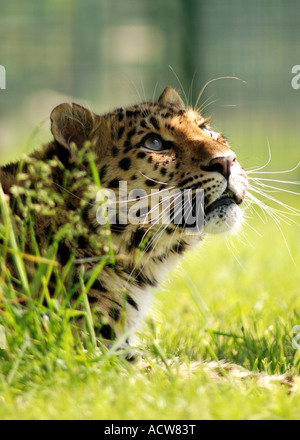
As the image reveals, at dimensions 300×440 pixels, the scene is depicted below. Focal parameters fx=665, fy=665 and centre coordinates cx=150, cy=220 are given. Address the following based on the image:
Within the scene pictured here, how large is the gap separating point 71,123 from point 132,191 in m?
0.56

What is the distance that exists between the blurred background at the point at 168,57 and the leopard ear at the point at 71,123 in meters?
6.82

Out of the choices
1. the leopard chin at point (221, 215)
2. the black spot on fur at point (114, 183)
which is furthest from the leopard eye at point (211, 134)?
the black spot on fur at point (114, 183)

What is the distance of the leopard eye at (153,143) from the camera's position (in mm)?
3869

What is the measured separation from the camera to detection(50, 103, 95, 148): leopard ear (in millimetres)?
3748

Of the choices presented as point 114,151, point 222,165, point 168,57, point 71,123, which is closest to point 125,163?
point 114,151

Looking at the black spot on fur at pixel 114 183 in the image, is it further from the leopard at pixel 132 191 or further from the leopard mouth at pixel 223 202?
the leopard mouth at pixel 223 202

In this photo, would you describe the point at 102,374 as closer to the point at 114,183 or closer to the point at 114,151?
the point at 114,183

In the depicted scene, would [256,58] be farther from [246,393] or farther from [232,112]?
[246,393]

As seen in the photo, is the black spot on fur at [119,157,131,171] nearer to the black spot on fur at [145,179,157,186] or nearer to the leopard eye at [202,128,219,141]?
the black spot on fur at [145,179,157,186]

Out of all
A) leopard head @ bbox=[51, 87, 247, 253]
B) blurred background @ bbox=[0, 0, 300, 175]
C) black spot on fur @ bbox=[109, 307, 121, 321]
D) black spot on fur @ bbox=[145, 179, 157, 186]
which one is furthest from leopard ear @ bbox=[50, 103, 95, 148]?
blurred background @ bbox=[0, 0, 300, 175]

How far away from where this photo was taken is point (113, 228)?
3723 millimetres

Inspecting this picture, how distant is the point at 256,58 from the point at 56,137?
9082 mm

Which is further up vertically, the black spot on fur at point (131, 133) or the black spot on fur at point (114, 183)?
the black spot on fur at point (131, 133)

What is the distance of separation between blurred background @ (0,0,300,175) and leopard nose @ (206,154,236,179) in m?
6.88
